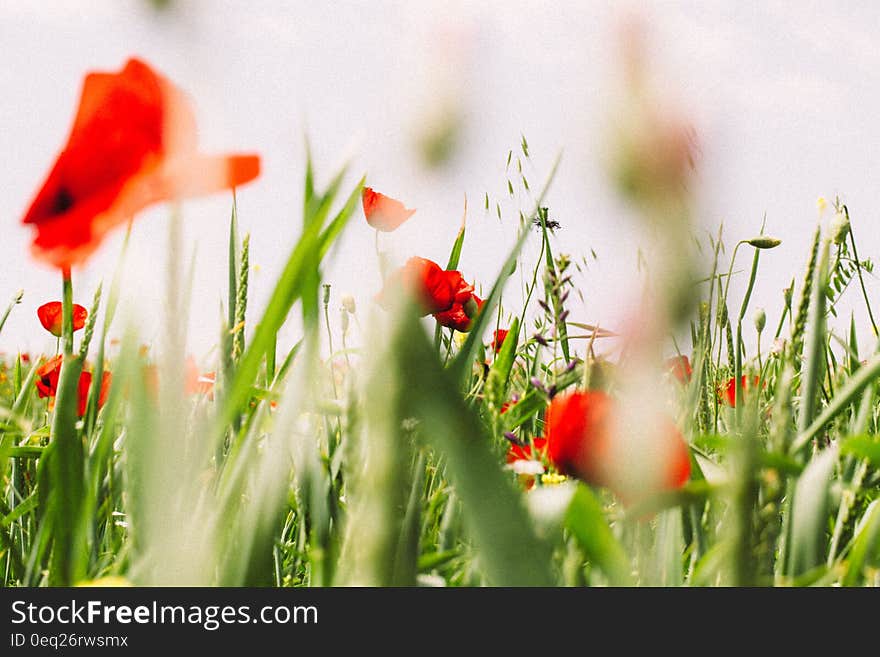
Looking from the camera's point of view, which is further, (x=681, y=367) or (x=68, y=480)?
(x=681, y=367)

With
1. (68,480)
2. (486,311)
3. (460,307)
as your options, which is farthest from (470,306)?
(68,480)

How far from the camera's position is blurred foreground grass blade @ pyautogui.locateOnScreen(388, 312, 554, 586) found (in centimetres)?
18

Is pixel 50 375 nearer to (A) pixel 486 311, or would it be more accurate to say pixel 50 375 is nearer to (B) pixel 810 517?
(A) pixel 486 311

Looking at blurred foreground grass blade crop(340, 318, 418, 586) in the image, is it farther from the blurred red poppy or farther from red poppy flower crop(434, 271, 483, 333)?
red poppy flower crop(434, 271, 483, 333)

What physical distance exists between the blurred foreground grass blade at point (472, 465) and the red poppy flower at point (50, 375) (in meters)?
0.52

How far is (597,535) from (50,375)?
2.33 feet

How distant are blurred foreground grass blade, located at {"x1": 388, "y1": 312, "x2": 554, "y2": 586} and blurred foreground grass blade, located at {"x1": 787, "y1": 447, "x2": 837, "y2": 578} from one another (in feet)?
0.55

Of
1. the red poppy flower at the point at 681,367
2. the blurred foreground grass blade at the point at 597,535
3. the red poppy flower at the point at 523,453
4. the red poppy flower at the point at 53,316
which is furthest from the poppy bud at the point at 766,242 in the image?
the red poppy flower at the point at 53,316

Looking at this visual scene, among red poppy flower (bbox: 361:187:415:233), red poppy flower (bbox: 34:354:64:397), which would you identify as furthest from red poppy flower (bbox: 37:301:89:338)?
red poppy flower (bbox: 361:187:415:233)

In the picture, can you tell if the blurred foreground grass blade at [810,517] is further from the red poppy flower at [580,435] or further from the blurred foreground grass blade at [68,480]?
the blurred foreground grass blade at [68,480]

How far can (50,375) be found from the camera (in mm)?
850
